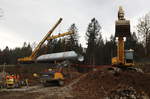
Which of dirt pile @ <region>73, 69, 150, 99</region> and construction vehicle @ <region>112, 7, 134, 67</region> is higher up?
construction vehicle @ <region>112, 7, 134, 67</region>

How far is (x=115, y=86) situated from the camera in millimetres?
20531

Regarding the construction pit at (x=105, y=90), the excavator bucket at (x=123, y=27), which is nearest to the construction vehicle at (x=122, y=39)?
the excavator bucket at (x=123, y=27)

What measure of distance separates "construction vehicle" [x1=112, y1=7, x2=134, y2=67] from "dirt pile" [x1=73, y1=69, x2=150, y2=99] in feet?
3.68

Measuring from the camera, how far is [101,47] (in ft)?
254

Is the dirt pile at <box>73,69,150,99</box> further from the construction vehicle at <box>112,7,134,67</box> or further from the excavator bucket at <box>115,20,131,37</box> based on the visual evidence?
the excavator bucket at <box>115,20,131,37</box>

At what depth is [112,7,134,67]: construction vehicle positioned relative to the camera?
846 inches

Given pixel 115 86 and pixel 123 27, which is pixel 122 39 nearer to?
pixel 123 27

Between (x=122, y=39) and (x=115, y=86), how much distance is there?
514cm

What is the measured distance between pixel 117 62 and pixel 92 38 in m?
48.2

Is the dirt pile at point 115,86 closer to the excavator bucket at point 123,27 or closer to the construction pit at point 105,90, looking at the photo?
the construction pit at point 105,90

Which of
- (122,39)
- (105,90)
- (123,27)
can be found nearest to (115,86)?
Result: (105,90)

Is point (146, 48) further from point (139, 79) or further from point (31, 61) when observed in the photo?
point (139, 79)

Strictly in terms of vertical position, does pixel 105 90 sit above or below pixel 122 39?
below

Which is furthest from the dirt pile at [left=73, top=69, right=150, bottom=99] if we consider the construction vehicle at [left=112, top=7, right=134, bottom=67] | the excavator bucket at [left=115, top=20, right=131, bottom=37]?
the excavator bucket at [left=115, top=20, right=131, bottom=37]
